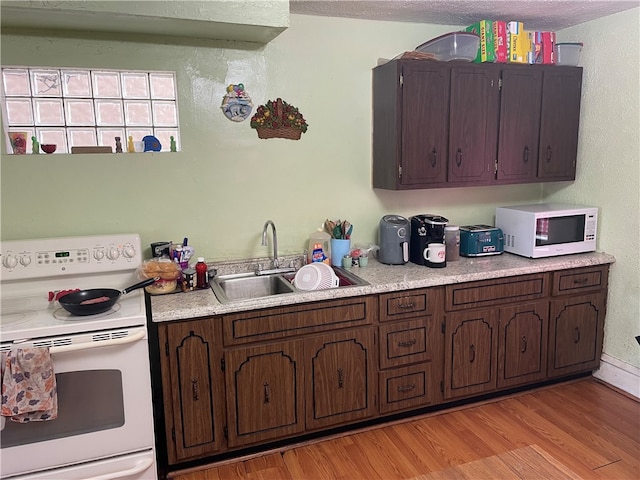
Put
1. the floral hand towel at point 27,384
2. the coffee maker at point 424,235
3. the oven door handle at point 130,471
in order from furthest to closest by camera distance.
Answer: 1. the coffee maker at point 424,235
2. the oven door handle at point 130,471
3. the floral hand towel at point 27,384

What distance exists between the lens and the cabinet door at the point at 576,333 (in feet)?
9.63

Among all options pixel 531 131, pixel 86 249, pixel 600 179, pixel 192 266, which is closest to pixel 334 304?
pixel 192 266

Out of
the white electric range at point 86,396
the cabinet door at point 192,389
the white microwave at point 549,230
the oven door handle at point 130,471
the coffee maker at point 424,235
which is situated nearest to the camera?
the white electric range at point 86,396

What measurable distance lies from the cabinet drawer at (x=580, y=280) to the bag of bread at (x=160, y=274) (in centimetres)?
214

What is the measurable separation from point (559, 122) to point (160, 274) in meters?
2.54

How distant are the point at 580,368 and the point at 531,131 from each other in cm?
150

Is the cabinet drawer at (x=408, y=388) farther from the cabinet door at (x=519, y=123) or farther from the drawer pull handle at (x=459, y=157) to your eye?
the cabinet door at (x=519, y=123)

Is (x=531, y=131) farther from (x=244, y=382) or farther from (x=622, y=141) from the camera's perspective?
(x=244, y=382)

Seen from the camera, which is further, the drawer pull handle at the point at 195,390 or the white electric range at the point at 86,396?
the drawer pull handle at the point at 195,390

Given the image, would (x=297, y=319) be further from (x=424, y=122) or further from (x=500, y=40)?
(x=500, y=40)

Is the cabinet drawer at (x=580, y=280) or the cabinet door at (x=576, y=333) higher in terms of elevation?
the cabinet drawer at (x=580, y=280)

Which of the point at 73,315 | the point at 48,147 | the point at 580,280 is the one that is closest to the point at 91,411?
the point at 73,315

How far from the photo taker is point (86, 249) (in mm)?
2357

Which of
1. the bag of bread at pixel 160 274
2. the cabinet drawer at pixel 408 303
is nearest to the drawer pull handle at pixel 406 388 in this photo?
the cabinet drawer at pixel 408 303
